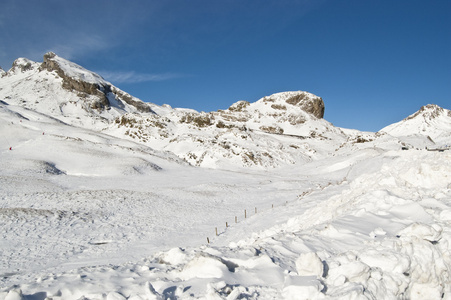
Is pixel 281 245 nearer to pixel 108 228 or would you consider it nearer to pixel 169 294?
pixel 169 294

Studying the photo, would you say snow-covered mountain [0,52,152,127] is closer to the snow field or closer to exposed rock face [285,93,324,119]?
exposed rock face [285,93,324,119]

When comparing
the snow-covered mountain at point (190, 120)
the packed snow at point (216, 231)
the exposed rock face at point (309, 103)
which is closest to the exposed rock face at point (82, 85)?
the snow-covered mountain at point (190, 120)

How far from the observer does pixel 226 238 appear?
18094 millimetres

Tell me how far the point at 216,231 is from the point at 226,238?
101 centimetres

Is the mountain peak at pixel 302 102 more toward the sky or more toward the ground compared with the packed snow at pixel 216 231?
more toward the sky

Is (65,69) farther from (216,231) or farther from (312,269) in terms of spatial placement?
(312,269)

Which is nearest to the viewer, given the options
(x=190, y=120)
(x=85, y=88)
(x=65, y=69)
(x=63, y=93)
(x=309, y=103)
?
(x=190, y=120)

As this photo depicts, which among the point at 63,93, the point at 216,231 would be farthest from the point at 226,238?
the point at 63,93

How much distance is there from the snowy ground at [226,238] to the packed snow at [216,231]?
0.14ft

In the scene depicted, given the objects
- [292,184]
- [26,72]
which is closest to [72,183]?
[292,184]

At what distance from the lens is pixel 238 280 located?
18.5ft

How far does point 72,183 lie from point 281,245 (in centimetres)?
3692

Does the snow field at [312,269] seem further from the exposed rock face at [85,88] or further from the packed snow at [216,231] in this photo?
the exposed rock face at [85,88]

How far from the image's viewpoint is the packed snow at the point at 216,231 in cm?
544
